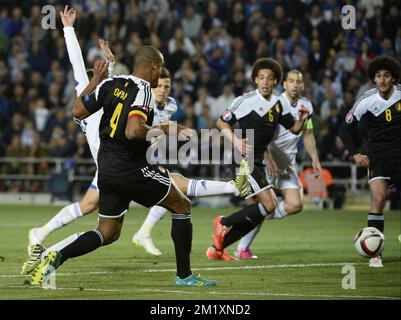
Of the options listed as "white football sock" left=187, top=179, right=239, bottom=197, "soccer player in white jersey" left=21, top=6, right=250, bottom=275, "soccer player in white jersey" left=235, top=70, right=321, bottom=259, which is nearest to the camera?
"soccer player in white jersey" left=21, top=6, right=250, bottom=275

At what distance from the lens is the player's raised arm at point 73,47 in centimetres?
1087

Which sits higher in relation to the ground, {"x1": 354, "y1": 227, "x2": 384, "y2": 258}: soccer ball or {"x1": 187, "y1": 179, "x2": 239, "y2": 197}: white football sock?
{"x1": 187, "y1": 179, "x2": 239, "y2": 197}: white football sock

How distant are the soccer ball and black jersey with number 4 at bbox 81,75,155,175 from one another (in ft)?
9.79

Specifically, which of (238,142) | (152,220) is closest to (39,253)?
(238,142)

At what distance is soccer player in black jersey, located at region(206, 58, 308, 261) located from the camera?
12.8m

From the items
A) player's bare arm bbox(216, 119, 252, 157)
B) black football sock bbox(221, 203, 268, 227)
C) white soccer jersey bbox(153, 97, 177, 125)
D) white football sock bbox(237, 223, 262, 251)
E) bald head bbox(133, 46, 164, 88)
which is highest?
bald head bbox(133, 46, 164, 88)

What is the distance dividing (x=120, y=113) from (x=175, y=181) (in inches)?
123

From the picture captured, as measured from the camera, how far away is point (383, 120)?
11.9 metres

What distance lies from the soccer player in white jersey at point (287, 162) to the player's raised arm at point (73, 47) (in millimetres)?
2823

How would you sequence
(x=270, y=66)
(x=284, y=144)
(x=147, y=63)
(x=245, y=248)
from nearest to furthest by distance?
1. (x=147, y=63)
2. (x=270, y=66)
3. (x=245, y=248)
4. (x=284, y=144)

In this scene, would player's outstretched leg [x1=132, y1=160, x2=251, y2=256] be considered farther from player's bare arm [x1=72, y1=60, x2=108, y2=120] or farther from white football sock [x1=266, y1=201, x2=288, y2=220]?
player's bare arm [x1=72, y1=60, x2=108, y2=120]

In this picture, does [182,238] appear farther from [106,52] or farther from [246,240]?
[246,240]

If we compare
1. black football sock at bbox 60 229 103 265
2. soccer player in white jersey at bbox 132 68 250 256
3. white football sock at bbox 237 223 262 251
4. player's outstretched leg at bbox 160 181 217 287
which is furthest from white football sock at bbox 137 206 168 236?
black football sock at bbox 60 229 103 265
